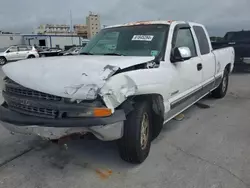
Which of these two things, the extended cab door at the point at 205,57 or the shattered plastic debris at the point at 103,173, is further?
the extended cab door at the point at 205,57

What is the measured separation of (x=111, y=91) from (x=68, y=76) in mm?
480

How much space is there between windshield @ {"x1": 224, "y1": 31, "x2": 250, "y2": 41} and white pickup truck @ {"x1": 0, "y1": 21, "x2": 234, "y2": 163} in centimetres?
961

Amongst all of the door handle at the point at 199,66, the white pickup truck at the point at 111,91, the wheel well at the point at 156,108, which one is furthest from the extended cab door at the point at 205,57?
the wheel well at the point at 156,108

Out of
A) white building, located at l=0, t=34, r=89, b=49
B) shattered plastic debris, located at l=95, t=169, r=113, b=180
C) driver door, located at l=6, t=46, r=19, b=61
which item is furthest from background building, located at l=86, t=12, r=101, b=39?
shattered plastic debris, located at l=95, t=169, r=113, b=180

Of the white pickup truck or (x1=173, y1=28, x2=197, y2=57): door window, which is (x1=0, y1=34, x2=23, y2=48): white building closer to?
(x1=173, y1=28, x2=197, y2=57): door window

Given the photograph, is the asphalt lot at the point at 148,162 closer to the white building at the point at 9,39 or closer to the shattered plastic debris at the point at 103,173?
the shattered plastic debris at the point at 103,173

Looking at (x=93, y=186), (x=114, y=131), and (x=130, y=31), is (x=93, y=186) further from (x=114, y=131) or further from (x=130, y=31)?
(x=130, y=31)

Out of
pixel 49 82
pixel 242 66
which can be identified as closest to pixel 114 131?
pixel 49 82

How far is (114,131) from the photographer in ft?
9.10

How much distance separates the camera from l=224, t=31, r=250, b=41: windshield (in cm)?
1254

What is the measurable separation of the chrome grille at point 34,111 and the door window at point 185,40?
218cm

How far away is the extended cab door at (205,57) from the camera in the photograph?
5.00 meters

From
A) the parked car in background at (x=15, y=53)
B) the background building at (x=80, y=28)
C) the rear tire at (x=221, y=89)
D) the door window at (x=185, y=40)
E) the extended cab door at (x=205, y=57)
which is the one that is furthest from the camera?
the background building at (x=80, y=28)

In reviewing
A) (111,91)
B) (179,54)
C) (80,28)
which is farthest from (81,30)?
(111,91)
